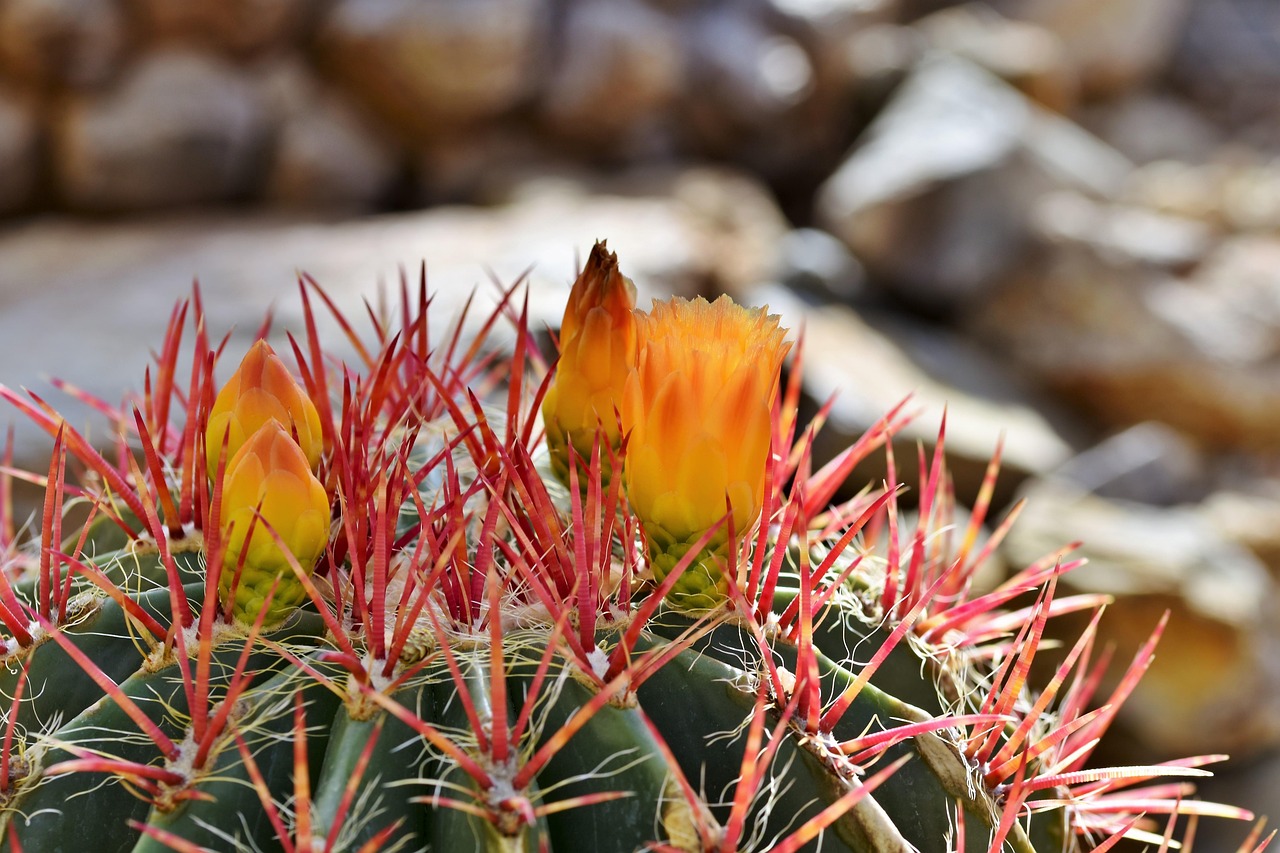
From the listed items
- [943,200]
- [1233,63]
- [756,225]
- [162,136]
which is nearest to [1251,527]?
[943,200]

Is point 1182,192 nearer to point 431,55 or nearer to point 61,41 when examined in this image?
point 431,55

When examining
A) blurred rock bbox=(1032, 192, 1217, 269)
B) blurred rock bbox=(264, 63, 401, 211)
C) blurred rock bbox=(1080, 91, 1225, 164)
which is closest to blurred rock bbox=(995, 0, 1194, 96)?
blurred rock bbox=(1080, 91, 1225, 164)

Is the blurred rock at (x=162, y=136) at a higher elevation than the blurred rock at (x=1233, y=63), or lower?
lower

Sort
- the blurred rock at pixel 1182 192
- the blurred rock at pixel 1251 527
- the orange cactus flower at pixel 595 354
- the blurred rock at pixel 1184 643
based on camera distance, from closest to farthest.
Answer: the orange cactus flower at pixel 595 354
the blurred rock at pixel 1184 643
the blurred rock at pixel 1251 527
the blurred rock at pixel 1182 192

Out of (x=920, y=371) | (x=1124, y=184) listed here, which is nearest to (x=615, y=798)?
(x=920, y=371)

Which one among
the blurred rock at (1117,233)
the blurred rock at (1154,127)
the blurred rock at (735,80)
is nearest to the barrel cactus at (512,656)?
the blurred rock at (1117,233)

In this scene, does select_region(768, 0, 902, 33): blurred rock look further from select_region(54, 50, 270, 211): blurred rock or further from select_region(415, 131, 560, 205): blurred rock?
→ select_region(54, 50, 270, 211): blurred rock

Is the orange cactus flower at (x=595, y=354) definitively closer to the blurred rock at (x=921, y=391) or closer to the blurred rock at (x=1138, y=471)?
the blurred rock at (x=921, y=391)
